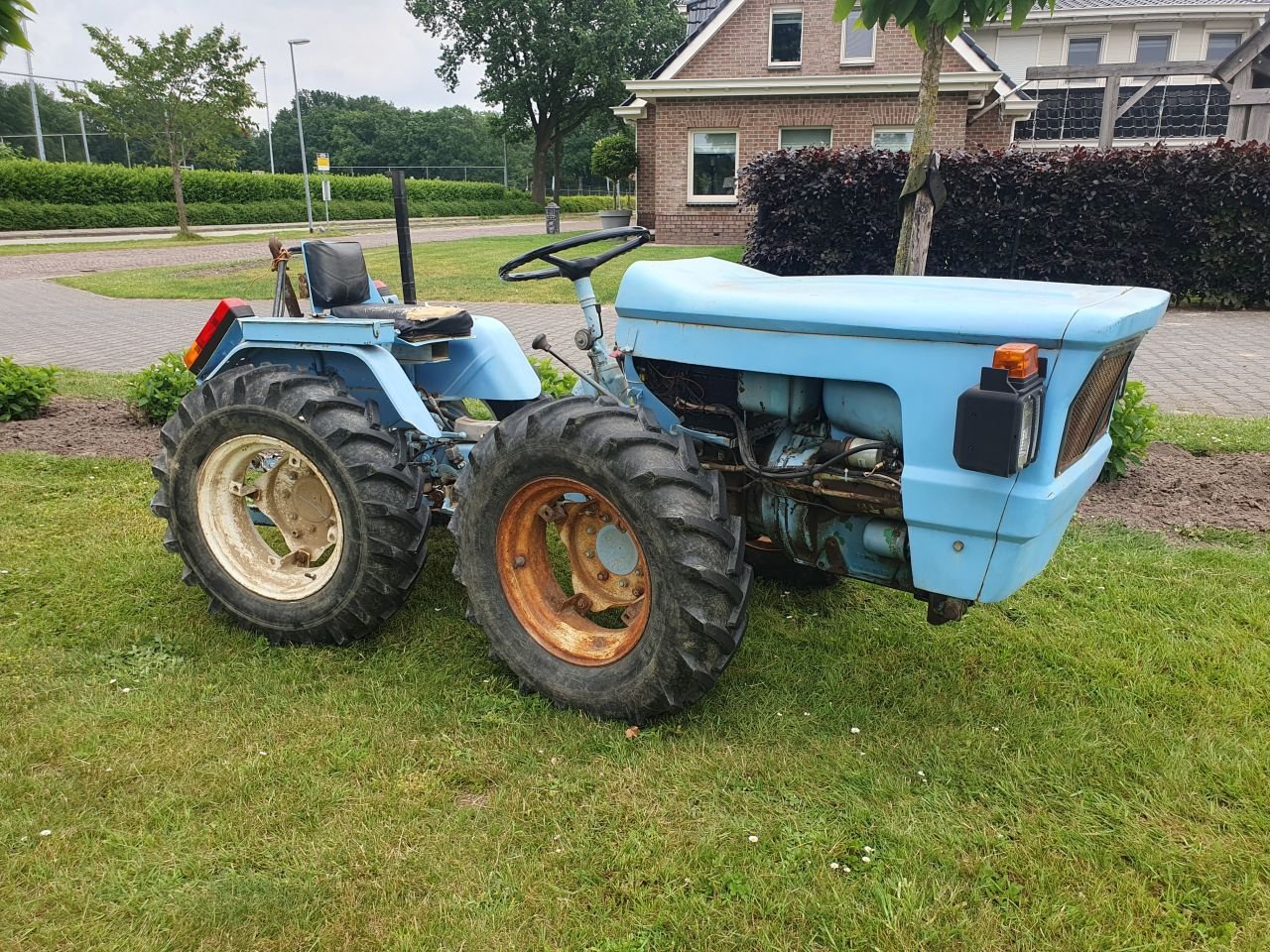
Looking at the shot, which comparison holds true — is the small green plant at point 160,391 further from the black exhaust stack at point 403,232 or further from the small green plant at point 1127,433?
the small green plant at point 1127,433

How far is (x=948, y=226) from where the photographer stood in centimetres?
1225

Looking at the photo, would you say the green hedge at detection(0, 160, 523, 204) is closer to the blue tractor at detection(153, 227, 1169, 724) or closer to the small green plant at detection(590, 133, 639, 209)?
the small green plant at detection(590, 133, 639, 209)

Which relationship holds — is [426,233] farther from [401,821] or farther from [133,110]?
[401,821]

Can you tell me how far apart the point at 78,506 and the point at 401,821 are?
3478 millimetres

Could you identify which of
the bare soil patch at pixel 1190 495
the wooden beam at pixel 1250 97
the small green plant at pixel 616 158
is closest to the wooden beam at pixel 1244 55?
the wooden beam at pixel 1250 97

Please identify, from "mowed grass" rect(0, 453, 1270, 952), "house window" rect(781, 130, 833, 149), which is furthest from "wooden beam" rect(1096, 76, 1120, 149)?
"mowed grass" rect(0, 453, 1270, 952)

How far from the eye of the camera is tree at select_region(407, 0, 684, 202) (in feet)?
123

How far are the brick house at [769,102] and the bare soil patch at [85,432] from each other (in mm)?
15911

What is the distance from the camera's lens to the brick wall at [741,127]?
1986 centimetres

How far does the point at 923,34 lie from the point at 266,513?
4.42 meters

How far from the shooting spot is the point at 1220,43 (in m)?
29.6

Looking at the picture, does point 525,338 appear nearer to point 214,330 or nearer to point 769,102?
point 214,330

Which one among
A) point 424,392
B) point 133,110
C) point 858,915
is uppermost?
point 133,110

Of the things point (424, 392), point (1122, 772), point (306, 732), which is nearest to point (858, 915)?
point (1122, 772)
